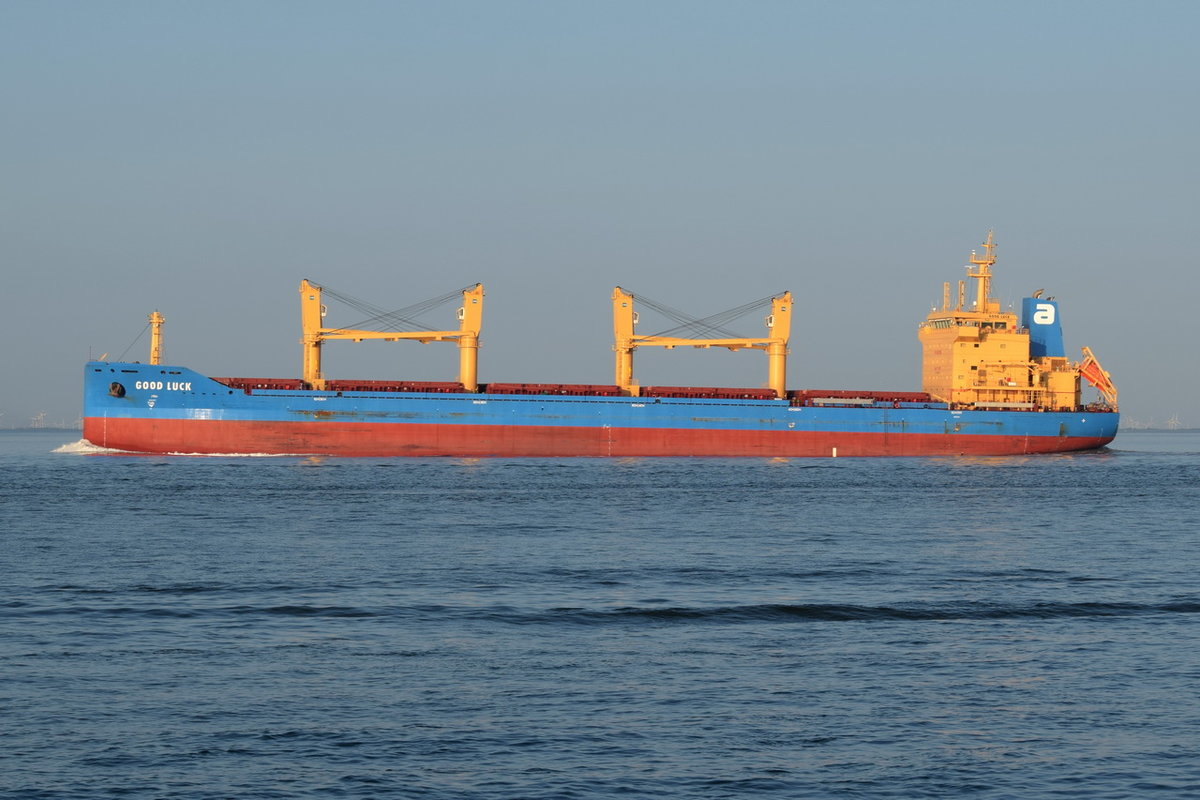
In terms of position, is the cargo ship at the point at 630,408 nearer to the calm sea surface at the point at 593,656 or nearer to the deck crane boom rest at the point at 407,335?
the deck crane boom rest at the point at 407,335

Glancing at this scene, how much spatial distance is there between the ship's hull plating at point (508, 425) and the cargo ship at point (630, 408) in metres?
0.06

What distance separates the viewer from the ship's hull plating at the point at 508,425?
186 ft

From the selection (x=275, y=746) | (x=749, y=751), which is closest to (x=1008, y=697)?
(x=749, y=751)

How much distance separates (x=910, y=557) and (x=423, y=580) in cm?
1023

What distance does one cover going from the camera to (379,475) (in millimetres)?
49469

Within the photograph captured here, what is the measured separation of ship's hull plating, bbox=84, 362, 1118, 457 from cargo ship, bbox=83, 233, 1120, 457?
6 centimetres

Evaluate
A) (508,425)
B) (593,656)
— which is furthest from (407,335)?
(593,656)

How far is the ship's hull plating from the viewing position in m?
56.8

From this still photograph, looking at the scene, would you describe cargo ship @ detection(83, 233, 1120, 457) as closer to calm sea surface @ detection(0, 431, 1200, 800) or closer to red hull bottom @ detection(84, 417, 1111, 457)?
red hull bottom @ detection(84, 417, 1111, 457)

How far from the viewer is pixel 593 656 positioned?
15570mm

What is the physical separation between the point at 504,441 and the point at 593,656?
146 ft

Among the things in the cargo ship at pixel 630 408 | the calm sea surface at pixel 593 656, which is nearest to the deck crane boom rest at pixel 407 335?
the cargo ship at pixel 630 408

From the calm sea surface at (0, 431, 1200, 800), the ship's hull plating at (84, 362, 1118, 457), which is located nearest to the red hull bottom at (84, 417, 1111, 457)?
the ship's hull plating at (84, 362, 1118, 457)

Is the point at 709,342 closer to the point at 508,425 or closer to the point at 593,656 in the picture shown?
the point at 508,425
